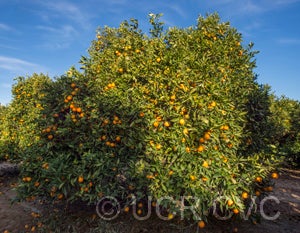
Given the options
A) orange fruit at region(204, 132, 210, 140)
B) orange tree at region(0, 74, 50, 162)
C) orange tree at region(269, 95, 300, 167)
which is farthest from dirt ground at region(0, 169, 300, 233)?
orange tree at region(269, 95, 300, 167)

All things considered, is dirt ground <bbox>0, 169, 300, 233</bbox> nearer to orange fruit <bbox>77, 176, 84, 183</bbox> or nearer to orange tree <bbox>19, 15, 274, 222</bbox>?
orange tree <bbox>19, 15, 274, 222</bbox>

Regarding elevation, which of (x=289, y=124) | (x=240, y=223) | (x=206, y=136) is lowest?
(x=240, y=223)

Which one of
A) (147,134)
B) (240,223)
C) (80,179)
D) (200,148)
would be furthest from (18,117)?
(240,223)

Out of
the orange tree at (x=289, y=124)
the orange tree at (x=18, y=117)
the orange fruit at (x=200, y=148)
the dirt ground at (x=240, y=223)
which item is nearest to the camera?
the orange fruit at (x=200, y=148)

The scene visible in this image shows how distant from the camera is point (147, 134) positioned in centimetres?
423

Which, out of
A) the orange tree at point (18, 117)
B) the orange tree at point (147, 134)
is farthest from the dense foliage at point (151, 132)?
the orange tree at point (18, 117)

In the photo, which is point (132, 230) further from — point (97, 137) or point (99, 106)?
point (99, 106)

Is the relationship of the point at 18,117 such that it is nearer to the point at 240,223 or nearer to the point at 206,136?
the point at 206,136

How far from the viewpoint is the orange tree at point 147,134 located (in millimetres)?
4000

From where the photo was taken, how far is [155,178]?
4051 millimetres

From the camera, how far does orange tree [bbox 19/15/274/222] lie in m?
4.00

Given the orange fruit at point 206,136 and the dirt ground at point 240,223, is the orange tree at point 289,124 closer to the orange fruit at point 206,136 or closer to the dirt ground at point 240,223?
the dirt ground at point 240,223

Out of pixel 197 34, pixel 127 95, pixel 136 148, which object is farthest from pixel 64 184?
pixel 197 34

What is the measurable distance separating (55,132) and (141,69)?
2014 millimetres
